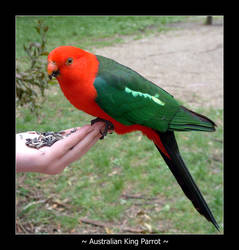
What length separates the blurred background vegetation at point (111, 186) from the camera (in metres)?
3.83

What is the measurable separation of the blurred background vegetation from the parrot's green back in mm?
1005

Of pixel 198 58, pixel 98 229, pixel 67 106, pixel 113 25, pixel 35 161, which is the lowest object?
pixel 98 229

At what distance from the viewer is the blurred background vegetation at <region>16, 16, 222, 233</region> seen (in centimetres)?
383

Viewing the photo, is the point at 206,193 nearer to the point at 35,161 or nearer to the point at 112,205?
the point at 112,205

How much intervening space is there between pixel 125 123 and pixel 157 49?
24.2ft

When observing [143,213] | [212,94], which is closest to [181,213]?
[143,213]

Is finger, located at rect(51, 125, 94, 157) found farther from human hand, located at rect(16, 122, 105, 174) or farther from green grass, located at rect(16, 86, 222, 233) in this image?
green grass, located at rect(16, 86, 222, 233)

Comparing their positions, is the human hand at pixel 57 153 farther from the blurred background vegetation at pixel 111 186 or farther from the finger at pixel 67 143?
the blurred background vegetation at pixel 111 186

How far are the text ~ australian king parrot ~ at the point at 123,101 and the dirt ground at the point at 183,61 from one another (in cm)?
A: 393

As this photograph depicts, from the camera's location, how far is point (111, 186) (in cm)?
441

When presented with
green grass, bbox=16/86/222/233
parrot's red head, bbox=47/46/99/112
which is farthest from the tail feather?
green grass, bbox=16/86/222/233

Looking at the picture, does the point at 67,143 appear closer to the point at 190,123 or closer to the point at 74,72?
the point at 74,72

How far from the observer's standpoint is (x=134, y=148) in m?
5.14

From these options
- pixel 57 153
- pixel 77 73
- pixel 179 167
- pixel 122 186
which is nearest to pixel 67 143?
pixel 57 153
